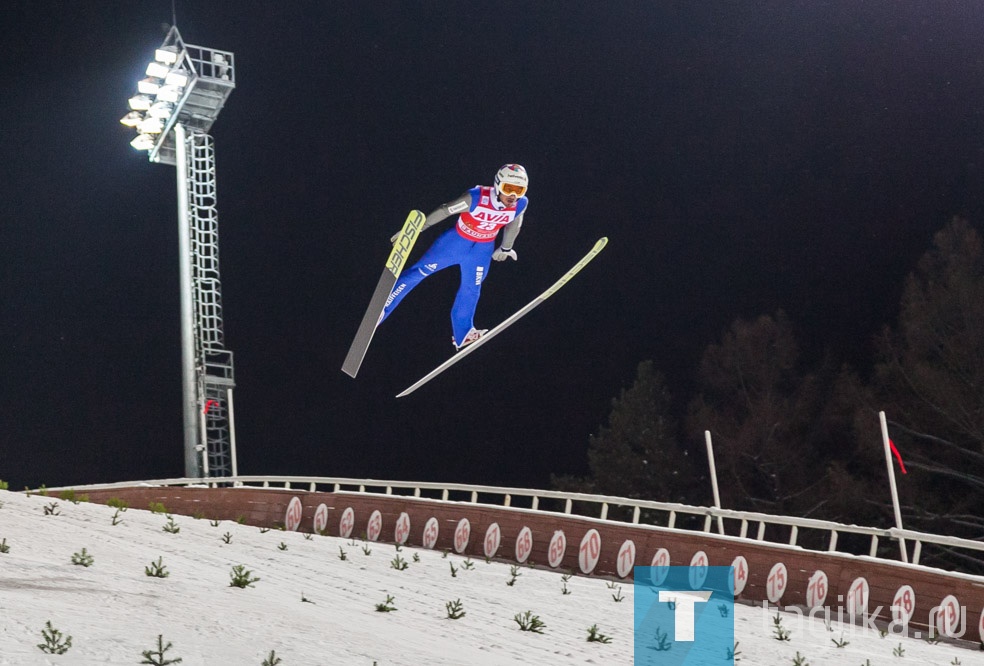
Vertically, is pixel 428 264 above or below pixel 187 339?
above

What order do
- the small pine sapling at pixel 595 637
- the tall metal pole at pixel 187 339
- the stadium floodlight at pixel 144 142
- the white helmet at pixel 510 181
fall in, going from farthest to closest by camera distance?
the stadium floodlight at pixel 144 142 < the tall metal pole at pixel 187 339 < the white helmet at pixel 510 181 < the small pine sapling at pixel 595 637

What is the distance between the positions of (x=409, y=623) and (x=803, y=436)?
2265 centimetres

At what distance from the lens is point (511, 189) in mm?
14062

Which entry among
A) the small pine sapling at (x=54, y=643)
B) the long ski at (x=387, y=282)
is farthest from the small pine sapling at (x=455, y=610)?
the long ski at (x=387, y=282)

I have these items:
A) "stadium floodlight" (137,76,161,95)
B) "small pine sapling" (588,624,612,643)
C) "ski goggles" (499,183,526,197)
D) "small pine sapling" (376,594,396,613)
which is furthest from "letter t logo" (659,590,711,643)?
"stadium floodlight" (137,76,161,95)

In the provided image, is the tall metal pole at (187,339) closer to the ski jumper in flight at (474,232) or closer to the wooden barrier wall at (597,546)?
the wooden barrier wall at (597,546)

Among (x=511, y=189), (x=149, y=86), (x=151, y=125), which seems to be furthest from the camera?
(x=151, y=125)

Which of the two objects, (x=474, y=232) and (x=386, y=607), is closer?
(x=386, y=607)

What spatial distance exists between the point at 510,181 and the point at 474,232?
832 mm

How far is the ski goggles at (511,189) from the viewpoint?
1401 centimetres

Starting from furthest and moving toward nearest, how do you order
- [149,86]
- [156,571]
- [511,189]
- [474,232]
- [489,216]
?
1. [149,86]
2. [474,232]
3. [489,216]
4. [511,189]
5. [156,571]

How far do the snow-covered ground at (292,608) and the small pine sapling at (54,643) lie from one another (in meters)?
0.05

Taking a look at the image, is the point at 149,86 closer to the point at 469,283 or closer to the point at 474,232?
the point at 469,283

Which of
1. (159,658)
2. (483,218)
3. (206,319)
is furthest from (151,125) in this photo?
(159,658)
